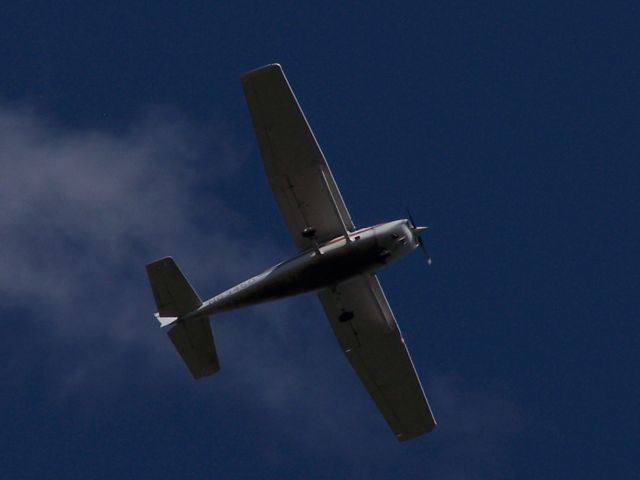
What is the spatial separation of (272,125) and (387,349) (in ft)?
24.7

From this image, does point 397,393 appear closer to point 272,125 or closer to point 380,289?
point 380,289

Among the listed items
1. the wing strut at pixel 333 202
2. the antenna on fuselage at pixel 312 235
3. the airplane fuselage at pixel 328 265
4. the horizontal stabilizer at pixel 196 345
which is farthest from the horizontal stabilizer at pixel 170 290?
the wing strut at pixel 333 202

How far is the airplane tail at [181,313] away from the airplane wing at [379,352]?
3469 mm

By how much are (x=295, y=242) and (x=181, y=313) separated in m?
3.55

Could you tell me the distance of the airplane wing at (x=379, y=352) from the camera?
39438mm

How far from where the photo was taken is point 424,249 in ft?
125

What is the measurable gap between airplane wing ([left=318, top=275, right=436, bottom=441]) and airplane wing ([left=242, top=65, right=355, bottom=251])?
2.26 metres

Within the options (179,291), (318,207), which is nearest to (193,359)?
(179,291)

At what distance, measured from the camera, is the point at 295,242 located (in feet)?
124

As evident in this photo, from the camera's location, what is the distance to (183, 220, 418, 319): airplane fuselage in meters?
37.1

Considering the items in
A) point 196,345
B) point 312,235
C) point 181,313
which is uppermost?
point 312,235

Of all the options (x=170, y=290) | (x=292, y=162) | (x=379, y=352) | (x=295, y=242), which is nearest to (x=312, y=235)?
(x=295, y=242)

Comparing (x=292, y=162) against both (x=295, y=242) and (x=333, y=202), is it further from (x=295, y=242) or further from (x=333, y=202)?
(x=295, y=242)

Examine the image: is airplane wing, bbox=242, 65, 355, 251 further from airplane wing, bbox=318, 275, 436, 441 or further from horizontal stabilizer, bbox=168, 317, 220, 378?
horizontal stabilizer, bbox=168, 317, 220, 378
